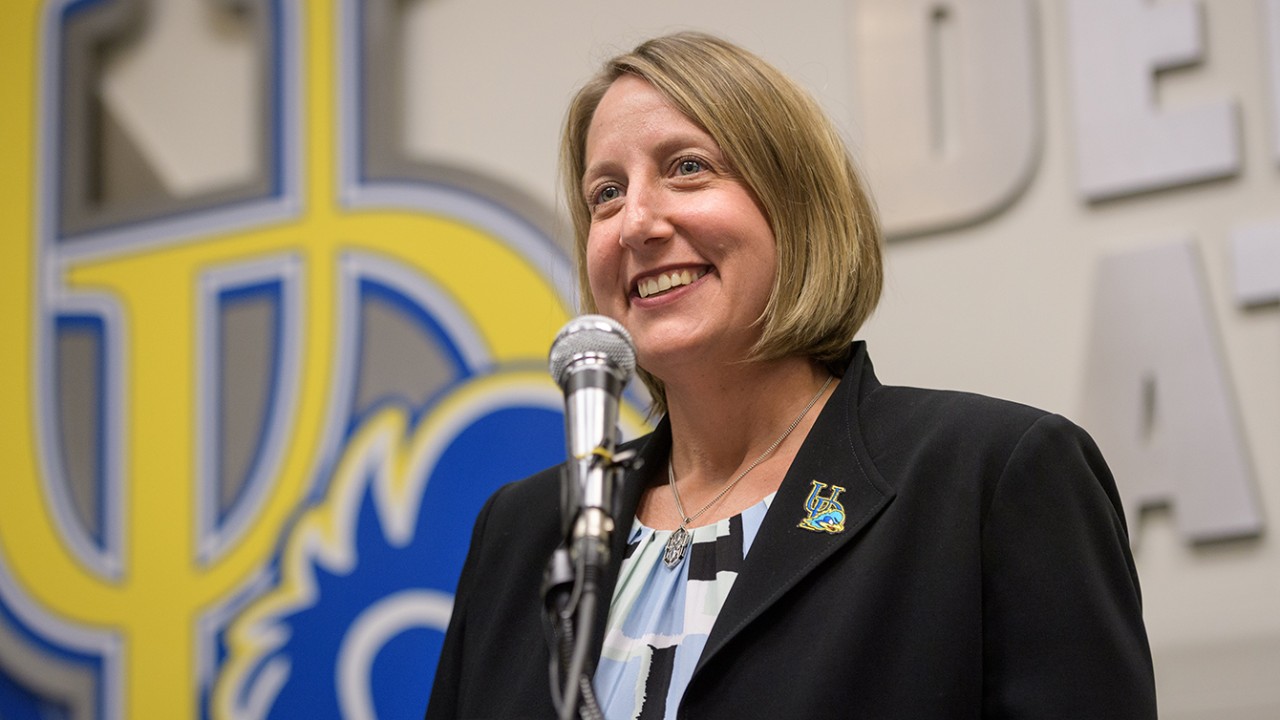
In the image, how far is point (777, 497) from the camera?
1.65 m

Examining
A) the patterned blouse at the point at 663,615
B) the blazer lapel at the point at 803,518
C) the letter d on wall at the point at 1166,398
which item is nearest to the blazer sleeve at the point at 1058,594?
the blazer lapel at the point at 803,518

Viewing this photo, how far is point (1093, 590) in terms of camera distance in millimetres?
1470

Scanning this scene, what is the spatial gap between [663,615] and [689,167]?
0.58 m

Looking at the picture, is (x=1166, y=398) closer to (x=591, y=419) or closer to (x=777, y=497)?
(x=777, y=497)

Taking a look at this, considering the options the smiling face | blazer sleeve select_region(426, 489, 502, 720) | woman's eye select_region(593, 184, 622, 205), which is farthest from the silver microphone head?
A: blazer sleeve select_region(426, 489, 502, 720)

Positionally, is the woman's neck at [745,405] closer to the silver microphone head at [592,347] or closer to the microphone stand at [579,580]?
the silver microphone head at [592,347]

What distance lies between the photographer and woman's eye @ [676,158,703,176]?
6.05 feet

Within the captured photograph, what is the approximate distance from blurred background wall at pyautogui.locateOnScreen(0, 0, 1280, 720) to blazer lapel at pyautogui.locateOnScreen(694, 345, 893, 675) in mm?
1051

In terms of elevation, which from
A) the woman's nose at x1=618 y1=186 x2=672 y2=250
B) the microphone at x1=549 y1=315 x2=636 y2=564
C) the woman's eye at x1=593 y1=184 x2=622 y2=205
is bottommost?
the microphone at x1=549 y1=315 x2=636 y2=564

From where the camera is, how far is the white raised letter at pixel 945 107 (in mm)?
2762

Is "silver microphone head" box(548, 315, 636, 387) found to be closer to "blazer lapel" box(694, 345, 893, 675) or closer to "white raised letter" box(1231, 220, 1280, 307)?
"blazer lapel" box(694, 345, 893, 675)

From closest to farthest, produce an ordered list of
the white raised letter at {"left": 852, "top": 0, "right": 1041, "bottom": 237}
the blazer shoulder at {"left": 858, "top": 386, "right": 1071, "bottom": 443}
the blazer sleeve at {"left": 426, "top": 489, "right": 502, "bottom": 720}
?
the blazer shoulder at {"left": 858, "top": 386, "right": 1071, "bottom": 443}, the blazer sleeve at {"left": 426, "top": 489, "right": 502, "bottom": 720}, the white raised letter at {"left": 852, "top": 0, "right": 1041, "bottom": 237}

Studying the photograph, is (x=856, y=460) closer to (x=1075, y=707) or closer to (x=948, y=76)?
(x=1075, y=707)

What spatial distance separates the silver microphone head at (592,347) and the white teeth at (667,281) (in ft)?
1.39
